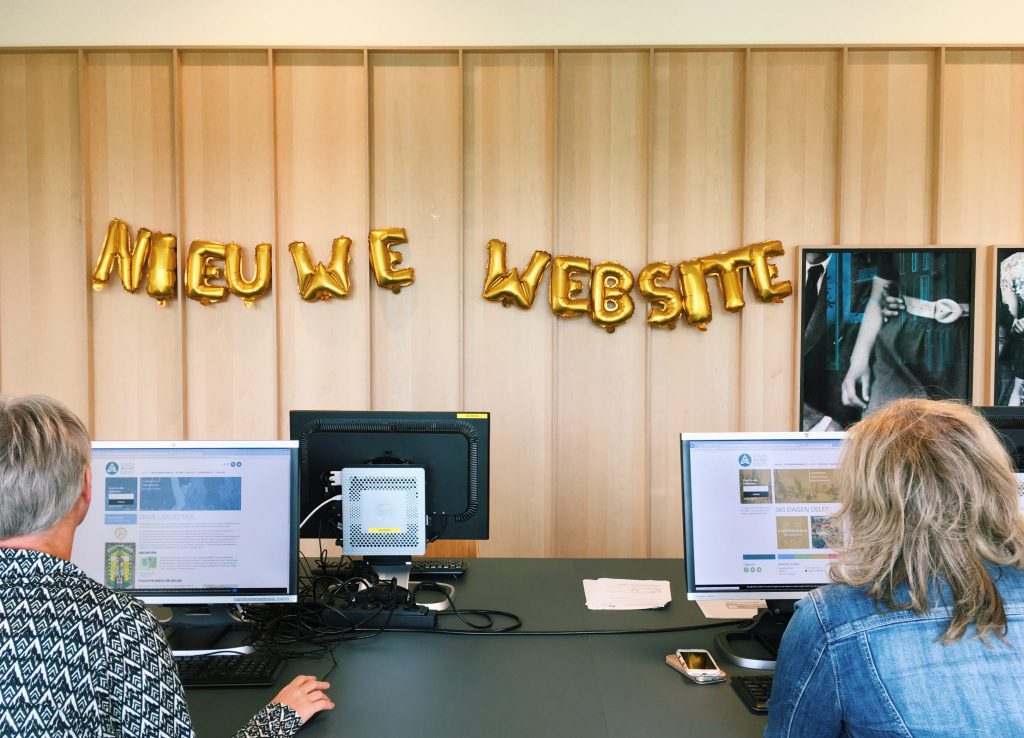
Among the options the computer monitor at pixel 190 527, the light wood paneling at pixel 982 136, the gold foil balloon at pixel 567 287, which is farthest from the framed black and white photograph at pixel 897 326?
the computer monitor at pixel 190 527

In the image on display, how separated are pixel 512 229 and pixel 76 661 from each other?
119 inches

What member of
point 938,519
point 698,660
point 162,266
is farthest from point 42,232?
point 938,519

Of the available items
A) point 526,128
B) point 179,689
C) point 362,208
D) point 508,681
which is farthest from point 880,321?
point 179,689

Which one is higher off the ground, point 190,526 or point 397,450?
point 397,450

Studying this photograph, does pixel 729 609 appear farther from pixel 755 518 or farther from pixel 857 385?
pixel 857 385

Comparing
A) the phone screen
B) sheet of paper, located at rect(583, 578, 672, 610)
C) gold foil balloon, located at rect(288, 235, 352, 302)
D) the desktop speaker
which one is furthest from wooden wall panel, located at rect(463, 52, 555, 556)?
the phone screen

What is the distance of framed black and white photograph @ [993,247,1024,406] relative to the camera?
3.59m

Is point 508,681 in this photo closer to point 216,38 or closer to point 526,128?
point 526,128

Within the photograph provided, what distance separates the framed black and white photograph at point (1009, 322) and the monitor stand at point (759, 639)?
256 cm

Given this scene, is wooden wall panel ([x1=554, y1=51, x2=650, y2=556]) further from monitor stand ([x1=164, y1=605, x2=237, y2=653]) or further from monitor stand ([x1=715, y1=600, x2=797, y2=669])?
monitor stand ([x1=164, y1=605, x2=237, y2=653])

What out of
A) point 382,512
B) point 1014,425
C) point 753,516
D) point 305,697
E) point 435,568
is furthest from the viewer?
point 435,568

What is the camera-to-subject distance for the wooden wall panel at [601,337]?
3.68 meters

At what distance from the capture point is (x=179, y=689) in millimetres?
1083

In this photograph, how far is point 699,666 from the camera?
1.60m
